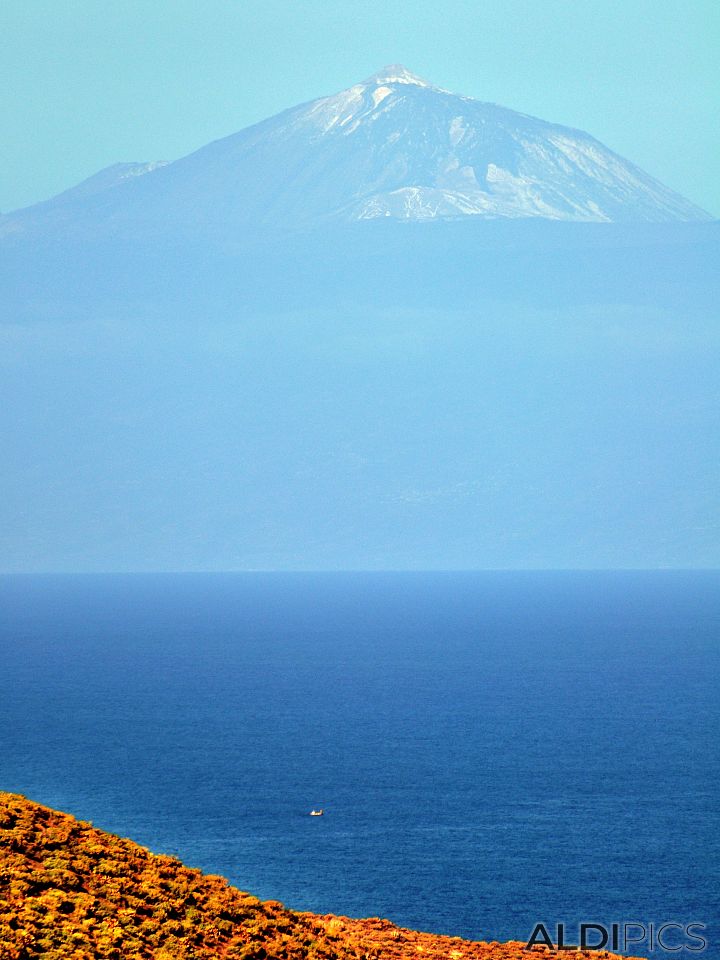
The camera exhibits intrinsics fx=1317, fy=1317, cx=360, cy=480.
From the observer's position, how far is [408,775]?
8838 cm

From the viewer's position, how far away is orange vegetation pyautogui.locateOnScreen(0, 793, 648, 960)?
91.9ft

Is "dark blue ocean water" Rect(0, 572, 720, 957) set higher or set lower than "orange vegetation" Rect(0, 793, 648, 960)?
higher

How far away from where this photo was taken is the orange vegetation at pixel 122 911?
28.0m

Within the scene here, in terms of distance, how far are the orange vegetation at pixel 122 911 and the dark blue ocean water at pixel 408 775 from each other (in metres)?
20.5

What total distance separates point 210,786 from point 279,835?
1424 cm

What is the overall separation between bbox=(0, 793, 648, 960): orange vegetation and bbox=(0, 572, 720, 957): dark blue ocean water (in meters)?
20.5

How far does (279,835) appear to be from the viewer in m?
70.4

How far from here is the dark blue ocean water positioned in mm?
59875

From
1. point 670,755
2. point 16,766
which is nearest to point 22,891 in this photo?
point 16,766

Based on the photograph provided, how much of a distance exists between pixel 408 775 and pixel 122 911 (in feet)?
196

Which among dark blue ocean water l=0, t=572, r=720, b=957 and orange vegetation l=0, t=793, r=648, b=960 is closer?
orange vegetation l=0, t=793, r=648, b=960

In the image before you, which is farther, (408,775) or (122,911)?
(408,775)

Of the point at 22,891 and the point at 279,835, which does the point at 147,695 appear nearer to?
the point at 279,835

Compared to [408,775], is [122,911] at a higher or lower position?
lower
